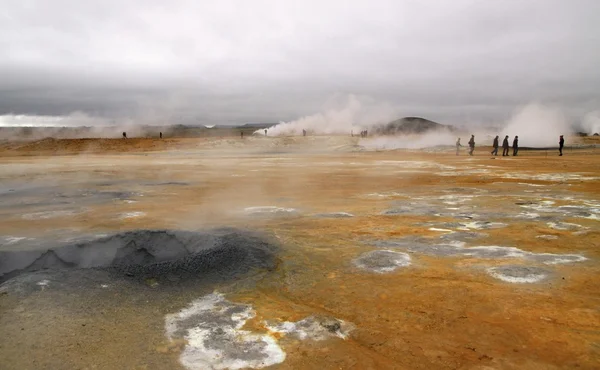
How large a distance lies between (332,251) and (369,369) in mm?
3023

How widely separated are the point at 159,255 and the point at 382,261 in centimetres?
331

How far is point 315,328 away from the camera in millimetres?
3846

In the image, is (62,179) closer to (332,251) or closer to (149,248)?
(149,248)

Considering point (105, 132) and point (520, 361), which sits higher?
point (105, 132)

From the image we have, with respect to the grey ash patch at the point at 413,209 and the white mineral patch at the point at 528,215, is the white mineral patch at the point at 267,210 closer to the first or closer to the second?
the grey ash patch at the point at 413,209

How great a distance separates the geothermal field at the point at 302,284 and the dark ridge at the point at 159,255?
0.03m

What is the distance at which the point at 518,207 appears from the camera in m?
9.47

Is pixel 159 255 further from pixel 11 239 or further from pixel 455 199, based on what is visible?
pixel 455 199

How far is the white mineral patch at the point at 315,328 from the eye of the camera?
3.71m

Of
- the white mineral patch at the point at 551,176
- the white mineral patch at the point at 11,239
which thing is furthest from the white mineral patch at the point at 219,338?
the white mineral patch at the point at 551,176

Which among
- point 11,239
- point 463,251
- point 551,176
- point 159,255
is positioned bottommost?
point 159,255

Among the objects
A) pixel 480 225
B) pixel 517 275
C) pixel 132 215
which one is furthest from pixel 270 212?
pixel 517 275

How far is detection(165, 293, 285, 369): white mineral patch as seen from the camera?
10.9 ft

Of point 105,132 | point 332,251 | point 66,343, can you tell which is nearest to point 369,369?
point 66,343
